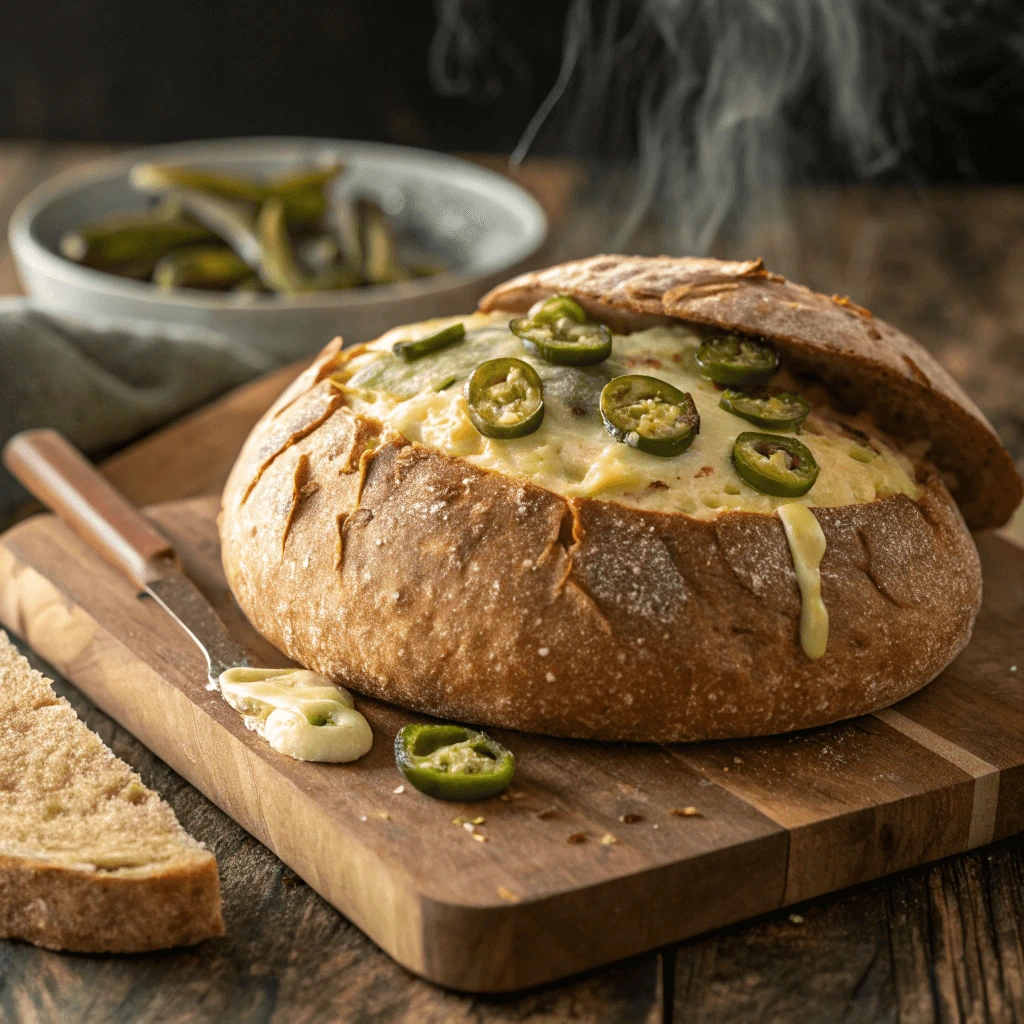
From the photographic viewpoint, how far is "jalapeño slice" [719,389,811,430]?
2797 mm

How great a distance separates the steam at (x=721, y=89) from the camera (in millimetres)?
4363

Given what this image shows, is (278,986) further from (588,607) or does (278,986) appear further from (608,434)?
(608,434)

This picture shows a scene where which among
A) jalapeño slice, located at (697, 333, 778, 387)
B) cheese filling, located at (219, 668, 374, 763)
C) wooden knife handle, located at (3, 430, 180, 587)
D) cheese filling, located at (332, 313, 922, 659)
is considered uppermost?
jalapeño slice, located at (697, 333, 778, 387)

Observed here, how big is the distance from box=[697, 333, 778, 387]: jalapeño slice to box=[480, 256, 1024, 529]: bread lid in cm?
5

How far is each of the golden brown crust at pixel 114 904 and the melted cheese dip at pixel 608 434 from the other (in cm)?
98

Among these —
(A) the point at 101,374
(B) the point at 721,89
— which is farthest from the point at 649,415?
(A) the point at 101,374

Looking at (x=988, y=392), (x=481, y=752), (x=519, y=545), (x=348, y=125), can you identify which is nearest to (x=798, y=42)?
(x=988, y=392)

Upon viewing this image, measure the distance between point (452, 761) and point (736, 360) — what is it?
41.7 inches

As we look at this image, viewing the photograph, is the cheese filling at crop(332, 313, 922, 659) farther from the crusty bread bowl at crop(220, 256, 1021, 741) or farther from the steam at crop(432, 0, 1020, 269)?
the steam at crop(432, 0, 1020, 269)

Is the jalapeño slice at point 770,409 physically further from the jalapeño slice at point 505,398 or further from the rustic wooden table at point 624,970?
the rustic wooden table at point 624,970

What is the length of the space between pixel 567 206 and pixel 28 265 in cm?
310

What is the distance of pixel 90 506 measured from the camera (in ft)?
11.4

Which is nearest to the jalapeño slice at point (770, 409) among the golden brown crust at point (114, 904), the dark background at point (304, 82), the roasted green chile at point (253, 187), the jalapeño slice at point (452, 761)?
the jalapeño slice at point (452, 761)

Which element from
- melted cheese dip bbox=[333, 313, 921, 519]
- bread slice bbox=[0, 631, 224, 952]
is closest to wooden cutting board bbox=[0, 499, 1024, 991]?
bread slice bbox=[0, 631, 224, 952]
